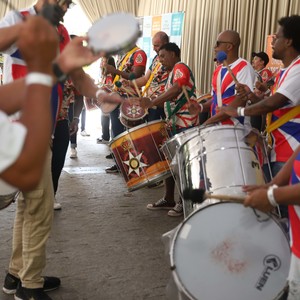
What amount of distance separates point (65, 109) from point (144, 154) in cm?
79

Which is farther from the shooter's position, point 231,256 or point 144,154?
point 144,154

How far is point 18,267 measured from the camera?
239cm

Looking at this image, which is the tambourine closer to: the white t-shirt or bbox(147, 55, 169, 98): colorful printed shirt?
the white t-shirt

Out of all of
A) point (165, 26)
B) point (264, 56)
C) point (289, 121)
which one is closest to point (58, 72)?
point (289, 121)

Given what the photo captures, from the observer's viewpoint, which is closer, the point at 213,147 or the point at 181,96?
the point at 213,147

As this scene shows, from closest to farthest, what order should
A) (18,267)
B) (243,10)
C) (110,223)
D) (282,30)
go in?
(18,267) < (282,30) < (110,223) < (243,10)

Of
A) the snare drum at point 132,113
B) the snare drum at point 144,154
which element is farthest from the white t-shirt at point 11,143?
the snare drum at point 132,113

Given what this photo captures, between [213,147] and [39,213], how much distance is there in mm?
921

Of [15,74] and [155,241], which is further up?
[15,74]

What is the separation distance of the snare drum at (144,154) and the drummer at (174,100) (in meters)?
0.24

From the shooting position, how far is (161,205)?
3998 millimetres

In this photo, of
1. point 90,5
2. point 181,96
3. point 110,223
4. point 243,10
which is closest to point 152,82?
point 181,96

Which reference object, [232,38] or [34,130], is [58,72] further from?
[232,38]

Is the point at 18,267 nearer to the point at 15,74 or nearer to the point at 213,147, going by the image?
the point at 15,74
